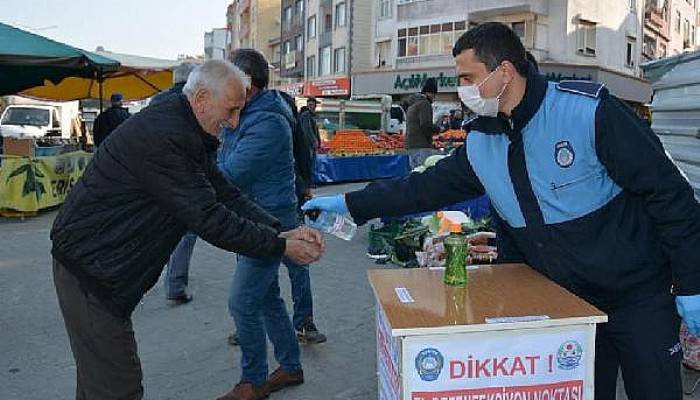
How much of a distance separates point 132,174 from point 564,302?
5.24ft

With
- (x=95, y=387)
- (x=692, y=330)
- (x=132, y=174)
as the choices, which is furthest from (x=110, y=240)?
(x=692, y=330)

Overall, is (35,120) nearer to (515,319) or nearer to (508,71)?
(508,71)

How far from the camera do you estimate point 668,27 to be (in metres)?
44.9

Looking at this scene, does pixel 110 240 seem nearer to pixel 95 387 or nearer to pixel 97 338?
pixel 97 338

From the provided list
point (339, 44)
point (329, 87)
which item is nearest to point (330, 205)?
point (329, 87)

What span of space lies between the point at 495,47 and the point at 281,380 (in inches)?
101

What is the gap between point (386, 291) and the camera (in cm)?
231

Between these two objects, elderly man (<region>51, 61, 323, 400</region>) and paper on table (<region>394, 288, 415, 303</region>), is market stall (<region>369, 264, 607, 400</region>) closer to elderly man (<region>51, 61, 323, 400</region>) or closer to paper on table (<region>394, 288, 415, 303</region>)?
paper on table (<region>394, 288, 415, 303</region>)

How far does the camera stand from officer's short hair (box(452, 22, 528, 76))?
238 centimetres

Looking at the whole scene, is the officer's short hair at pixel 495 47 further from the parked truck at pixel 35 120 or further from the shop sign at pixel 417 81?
the shop sign at pixel 417 81

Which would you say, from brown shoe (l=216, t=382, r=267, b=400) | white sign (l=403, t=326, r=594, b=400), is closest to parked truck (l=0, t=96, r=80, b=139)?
brown shoe (l=216, t=382, r=267, b=400)

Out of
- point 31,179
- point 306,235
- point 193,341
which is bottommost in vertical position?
point 193,341

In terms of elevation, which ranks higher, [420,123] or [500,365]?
[420,123]

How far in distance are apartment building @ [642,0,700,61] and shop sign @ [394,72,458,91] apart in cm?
1204
